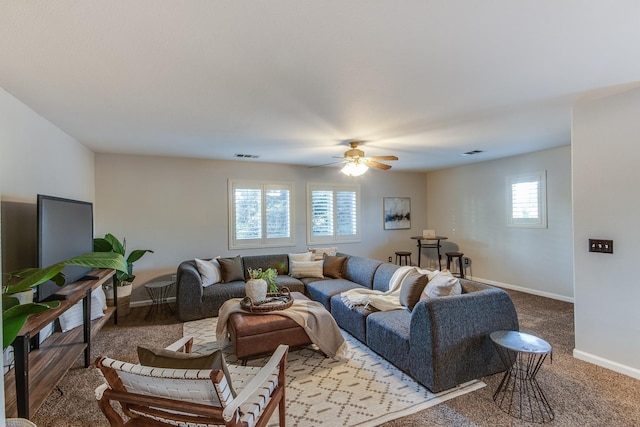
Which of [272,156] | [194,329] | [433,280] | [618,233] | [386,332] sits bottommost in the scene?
[194,329]

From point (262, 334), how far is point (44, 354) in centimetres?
178

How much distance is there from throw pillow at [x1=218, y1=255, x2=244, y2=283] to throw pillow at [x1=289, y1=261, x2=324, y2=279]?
0.87 meters

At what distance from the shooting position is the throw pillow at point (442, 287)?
2836mm

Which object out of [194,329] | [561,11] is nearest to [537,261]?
[561,11]

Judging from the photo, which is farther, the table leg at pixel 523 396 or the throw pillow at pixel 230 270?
the throw pillow at pixel 230 270

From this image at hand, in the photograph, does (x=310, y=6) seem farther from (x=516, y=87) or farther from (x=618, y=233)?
(x=618, y=233)

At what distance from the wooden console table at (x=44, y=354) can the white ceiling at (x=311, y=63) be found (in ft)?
5.51

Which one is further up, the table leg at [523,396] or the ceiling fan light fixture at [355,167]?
the ceiling fan light fixture at [355,167]

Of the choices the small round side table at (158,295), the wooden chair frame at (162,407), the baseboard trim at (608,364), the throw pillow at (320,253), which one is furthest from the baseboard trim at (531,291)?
the small round side table at (158,295)

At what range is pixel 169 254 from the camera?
5141mm

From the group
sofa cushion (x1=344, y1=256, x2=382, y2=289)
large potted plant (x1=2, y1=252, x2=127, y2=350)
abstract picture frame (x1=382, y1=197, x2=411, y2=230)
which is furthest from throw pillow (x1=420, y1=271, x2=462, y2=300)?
abstract picture frame (x1=382, y1=197, x2=411, y2=230)

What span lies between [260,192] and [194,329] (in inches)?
106

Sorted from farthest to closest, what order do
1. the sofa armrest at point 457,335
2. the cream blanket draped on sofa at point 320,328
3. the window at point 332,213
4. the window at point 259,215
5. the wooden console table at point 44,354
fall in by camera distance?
the window at point 332,213
the window at point 259,215
the cream blanket draped on sofa at point 320,328
the sofa armrest at point 457,335
the wooden console table at point 44,354

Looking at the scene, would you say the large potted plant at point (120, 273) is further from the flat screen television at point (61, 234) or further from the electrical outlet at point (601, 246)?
the electrical outlet at point (601, 246)
